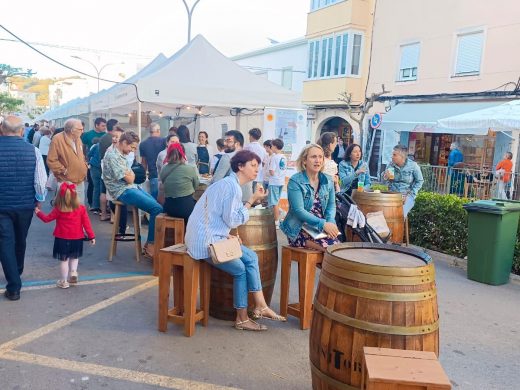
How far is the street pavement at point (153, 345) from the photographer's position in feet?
11.0

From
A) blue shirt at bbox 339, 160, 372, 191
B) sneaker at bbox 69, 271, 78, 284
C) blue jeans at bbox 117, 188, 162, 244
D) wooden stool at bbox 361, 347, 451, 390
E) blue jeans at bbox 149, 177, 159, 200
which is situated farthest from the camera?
blue jeans at bbox 149, 177, 159, 200

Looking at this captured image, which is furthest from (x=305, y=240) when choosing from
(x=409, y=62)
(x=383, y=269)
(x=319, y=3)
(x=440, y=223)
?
(x=319, y=3)

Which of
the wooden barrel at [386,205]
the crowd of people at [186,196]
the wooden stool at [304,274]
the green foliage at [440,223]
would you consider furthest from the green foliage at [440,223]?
the wooden stool at [304,274]

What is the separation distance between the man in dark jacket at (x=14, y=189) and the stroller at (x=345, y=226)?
11.1ft

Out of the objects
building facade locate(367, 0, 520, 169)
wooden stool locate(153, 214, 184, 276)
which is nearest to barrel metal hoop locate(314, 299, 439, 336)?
wooden stool locate(153, 214, 184, 276)

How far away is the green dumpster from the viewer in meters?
5.96

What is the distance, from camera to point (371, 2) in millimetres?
20188

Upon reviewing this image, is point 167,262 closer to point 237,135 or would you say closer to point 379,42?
point 237,135

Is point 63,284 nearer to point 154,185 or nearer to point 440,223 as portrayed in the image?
point 154,185

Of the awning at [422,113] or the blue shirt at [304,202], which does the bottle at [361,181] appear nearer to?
the blue shirt at [304,202]

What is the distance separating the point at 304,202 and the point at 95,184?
5967 mm

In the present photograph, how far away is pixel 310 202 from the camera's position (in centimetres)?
439

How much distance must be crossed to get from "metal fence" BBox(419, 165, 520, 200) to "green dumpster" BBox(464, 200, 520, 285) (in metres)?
7.00

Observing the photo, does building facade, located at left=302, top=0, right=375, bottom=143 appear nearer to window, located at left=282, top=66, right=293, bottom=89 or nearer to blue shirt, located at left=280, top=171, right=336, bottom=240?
window, located at left=282, top=66, right=293, bottom=89
